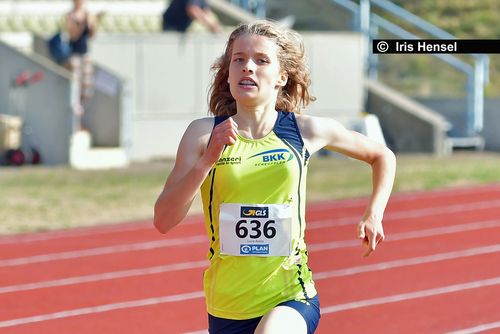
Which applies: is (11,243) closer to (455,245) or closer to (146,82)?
(455,245)

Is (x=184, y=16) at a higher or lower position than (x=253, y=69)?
higher

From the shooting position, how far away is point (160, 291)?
27.7 ft

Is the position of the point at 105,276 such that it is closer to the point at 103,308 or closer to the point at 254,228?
the point at 103,308

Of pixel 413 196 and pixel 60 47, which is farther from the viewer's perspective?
pixel 60 47

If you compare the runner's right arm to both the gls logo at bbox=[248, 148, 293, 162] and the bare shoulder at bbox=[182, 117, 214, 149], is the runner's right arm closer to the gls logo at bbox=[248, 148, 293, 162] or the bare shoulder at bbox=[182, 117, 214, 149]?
the bare shoulder at bbox=[182, 117, 214, 149]

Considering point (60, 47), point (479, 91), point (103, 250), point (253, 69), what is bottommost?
point (103, 250)

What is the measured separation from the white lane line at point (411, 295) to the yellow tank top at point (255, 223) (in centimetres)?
356

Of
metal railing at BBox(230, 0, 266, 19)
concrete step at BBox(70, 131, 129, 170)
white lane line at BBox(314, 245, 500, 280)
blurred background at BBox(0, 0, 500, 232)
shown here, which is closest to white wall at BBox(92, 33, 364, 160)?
blurred background at BBox(0, 0, 500, 232)

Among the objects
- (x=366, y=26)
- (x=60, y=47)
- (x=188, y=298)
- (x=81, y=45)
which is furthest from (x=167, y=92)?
(x=188, y=298)

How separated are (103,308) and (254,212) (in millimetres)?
3992

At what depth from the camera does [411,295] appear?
26.9 feet

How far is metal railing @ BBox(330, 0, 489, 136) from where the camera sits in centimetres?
1952

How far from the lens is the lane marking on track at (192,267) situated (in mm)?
8773

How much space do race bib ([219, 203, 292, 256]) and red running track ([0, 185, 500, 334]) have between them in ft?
10.2
